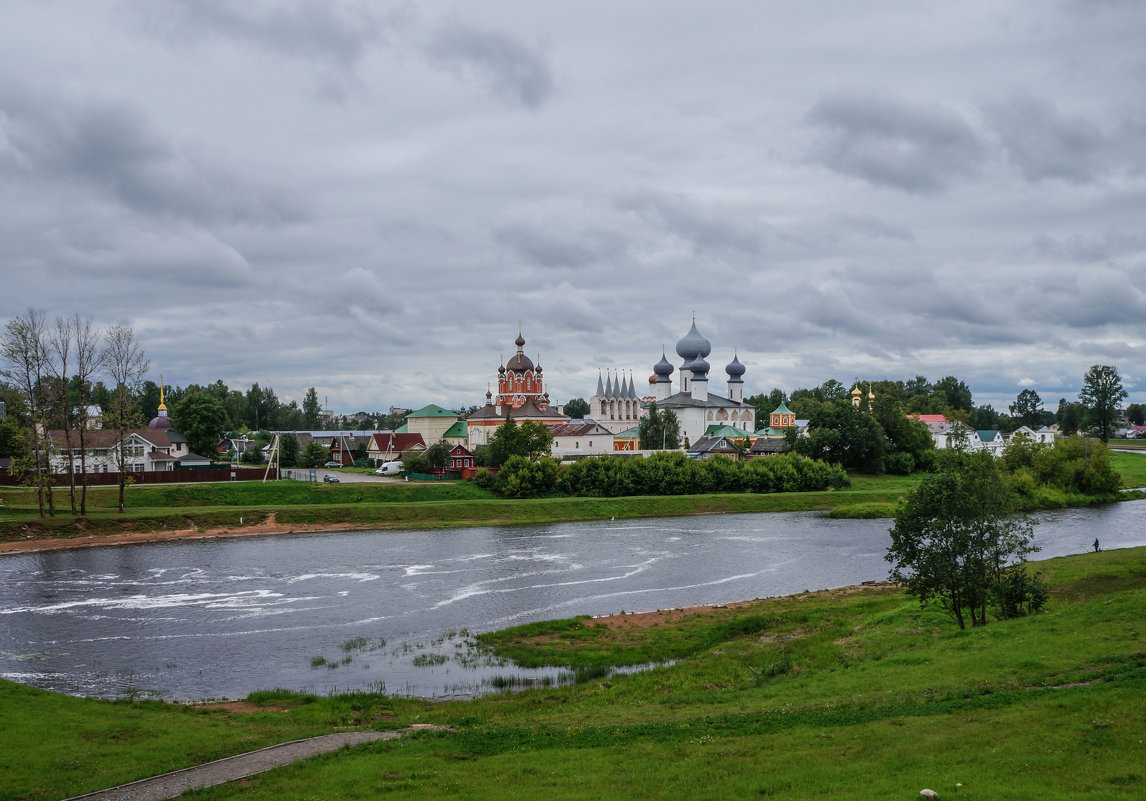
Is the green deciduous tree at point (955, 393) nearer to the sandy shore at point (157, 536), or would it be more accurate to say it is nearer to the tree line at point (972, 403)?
the tree line at point (972, 403)

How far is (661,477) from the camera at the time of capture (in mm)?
70625

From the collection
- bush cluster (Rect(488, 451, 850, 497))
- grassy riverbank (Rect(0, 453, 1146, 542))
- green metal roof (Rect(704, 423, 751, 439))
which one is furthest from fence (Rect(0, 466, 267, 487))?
green metal roof (Rect(704, 423, 751, 439))

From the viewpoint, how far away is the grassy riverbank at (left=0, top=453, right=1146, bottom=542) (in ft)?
163

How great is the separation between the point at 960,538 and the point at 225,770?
17.1m

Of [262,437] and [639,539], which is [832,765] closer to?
[639,539]

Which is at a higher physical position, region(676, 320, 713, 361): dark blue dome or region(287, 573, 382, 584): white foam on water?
region(676, 320, 713, 361): dark blue dome

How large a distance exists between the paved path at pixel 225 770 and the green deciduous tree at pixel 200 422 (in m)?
75.5

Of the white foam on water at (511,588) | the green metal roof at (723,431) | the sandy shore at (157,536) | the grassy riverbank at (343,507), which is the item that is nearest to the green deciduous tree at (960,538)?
the white foam on water at (511,588)

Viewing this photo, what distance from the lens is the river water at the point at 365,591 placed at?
76.7 feet

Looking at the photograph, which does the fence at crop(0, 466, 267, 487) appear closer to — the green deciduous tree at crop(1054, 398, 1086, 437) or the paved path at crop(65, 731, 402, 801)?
the paved path at crop(65, 731, 402, 801)

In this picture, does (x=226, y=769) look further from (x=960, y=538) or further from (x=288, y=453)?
(x=288, y=453)

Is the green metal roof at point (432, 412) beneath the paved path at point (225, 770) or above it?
above

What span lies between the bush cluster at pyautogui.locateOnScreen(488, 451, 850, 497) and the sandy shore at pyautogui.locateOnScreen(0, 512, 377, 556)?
16154 millimetres

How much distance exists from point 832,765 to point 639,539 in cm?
3900
